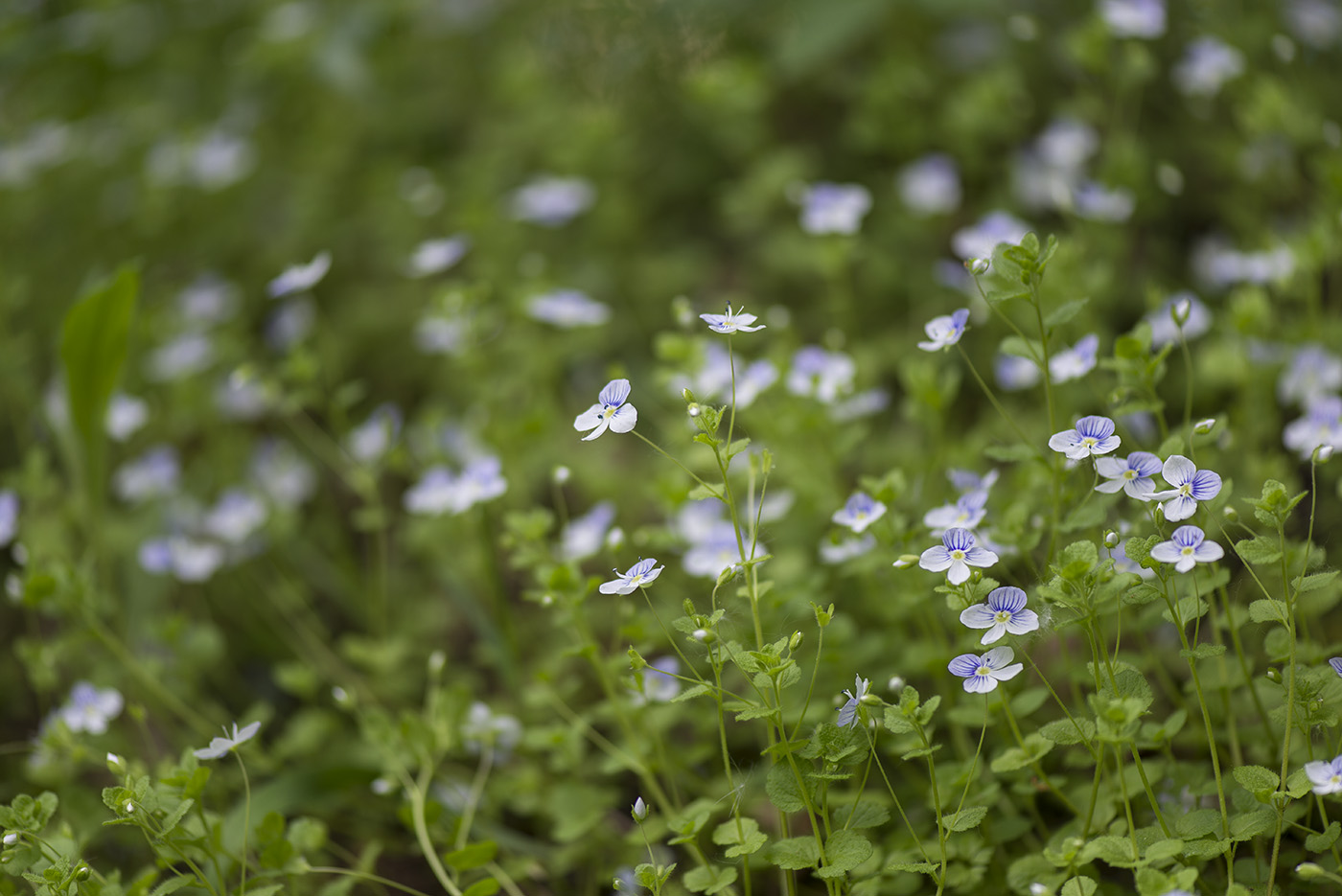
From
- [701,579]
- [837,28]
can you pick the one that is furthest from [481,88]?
[701,579]

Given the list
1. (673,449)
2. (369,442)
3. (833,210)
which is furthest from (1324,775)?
(369,442)

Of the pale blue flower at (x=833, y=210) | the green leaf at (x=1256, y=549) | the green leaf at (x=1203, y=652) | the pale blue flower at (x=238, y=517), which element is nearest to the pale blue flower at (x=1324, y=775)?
the green leaf at (x=1203, y=652)

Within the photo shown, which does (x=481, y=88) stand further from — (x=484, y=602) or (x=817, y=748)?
(x=817, y=748)

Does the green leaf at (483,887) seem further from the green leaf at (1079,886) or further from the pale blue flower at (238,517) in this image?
the pale blue flower at (238,517)

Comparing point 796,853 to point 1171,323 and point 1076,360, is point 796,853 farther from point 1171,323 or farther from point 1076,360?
point 1171,323

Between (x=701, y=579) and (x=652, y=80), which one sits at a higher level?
(x=652, y=80)
